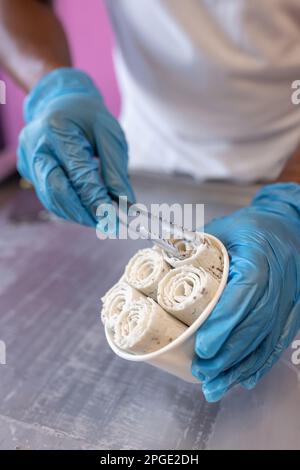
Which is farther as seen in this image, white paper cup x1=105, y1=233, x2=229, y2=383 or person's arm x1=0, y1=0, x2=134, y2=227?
person's arm x1=0, y1=0, x2=134, y2=227

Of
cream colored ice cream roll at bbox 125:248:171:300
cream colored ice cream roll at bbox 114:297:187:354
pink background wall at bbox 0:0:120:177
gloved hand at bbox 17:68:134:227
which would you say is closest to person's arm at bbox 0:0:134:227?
gloved hand at bbox 17:68:134:227

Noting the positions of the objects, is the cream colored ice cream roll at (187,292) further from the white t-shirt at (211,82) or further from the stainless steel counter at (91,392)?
the white t-shirt at (211,82)

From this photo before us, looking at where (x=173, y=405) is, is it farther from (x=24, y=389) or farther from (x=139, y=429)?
(x=24, y=389)

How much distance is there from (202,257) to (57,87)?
57cm

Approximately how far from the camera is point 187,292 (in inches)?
23.5

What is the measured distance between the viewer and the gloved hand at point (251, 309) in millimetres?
574

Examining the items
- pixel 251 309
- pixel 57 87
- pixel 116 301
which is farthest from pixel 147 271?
pixel 57 87

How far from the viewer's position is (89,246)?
3.64ft

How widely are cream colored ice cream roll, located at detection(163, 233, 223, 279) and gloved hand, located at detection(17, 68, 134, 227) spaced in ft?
0.71

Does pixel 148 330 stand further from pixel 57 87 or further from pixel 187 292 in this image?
pixel 57 87

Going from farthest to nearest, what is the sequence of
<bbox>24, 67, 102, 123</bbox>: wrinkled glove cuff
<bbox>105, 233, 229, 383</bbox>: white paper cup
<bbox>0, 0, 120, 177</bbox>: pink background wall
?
<bbox>0, 0, 120, 177</bbox>: pink background wall, <bbox>24, 67, 102, 123</bbox>: wrinkled glove cuff, <bbox>105, 233, 229, 383</bbox>: white paper cup

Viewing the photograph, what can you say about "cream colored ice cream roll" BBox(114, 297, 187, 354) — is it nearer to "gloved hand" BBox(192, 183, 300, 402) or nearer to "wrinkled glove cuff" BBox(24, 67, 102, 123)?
"gloved hand" BBox(192, 183, 300, 402)

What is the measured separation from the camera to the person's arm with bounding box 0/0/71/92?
1048mm

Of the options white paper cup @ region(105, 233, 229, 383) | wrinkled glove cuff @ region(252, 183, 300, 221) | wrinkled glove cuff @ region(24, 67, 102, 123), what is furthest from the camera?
wrinkled glove cuff @ region(24, 67, 102, 123)
